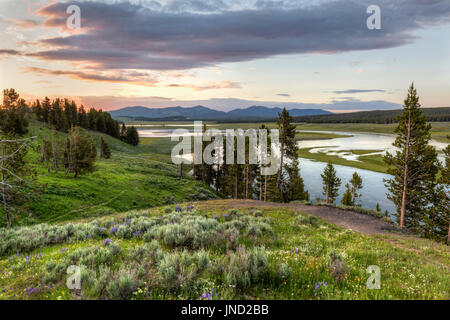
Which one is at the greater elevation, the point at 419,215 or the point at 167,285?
the point at 167,285

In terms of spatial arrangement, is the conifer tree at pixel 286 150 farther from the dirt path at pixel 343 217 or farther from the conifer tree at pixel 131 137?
the conifer tree at pixel 131 137

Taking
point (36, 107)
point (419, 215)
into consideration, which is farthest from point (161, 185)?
point (36, 107)

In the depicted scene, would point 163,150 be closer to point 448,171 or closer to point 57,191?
point 57,191

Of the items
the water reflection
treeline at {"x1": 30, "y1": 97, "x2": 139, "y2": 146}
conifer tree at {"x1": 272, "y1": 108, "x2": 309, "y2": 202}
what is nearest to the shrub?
conifer tree at {"x1": 272, "y1": 108, "x2": 309, "y2": 202}

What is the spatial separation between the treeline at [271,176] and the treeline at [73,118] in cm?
5721

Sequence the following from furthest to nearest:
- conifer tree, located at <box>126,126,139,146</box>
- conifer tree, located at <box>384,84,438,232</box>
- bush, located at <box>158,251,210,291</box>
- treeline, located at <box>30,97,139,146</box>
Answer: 1. conifer tree, located at <box>126,126,139,146</box>
2. treeline, located at <box>30,97,139,146</box>
3. conifer tree, located at <box>384,84,438,232</box>
4. bush, located at <box>158,251,210,291</box>

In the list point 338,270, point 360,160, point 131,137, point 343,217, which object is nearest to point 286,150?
point 343,217

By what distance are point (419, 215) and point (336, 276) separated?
31.8 meters

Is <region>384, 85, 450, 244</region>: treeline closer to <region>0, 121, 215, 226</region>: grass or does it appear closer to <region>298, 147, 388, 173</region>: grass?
<region>0, 121, 215, 226</region>: grass

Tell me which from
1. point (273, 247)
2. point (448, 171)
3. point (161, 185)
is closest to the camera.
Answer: point (273, 247)

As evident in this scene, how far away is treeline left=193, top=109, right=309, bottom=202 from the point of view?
35.3 m

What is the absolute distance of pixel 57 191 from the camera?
3059 centimetres

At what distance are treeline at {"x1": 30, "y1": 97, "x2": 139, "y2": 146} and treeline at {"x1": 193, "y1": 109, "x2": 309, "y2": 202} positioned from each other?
57214 mm

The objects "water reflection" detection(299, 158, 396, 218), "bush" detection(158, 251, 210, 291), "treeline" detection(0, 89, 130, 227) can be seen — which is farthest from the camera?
"water reflection" detection(299, 158, 396, 218)
